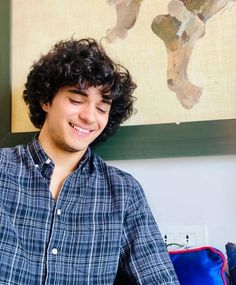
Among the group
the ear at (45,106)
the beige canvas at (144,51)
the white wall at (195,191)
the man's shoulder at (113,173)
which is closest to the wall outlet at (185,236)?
the white wall at (195,191)

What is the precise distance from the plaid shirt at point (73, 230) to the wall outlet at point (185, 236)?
0.31 feet

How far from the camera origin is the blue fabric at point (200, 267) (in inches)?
38.4

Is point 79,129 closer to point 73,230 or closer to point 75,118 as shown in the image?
point 75,118

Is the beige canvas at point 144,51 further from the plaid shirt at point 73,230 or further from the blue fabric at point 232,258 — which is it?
the blue fabric at point 232,258

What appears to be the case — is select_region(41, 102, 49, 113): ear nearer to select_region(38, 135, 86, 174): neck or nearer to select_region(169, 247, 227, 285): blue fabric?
select_region(38, 135, 86, 174): neck

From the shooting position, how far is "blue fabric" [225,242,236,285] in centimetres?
100

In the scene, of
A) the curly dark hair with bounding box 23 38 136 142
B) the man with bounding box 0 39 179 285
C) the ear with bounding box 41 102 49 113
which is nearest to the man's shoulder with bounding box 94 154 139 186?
the man with bounding box 0 39 179 285

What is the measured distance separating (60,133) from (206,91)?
1.44 ft

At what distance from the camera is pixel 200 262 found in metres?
0.99

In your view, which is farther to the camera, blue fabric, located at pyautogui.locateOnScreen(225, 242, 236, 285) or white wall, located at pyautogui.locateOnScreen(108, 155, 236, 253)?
white wall, located at pyautogui.locateOnScreen(108, 155, 236, 253)

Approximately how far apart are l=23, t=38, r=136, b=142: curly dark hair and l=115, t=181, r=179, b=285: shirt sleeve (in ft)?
0.88

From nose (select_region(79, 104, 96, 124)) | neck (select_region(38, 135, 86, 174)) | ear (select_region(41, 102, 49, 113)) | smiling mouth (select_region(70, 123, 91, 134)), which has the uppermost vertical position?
ear (select_region(41, 102, 49, 113))

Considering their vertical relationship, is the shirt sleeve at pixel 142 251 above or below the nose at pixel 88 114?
below

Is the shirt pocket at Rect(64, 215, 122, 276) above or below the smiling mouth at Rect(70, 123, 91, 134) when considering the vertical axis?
below
